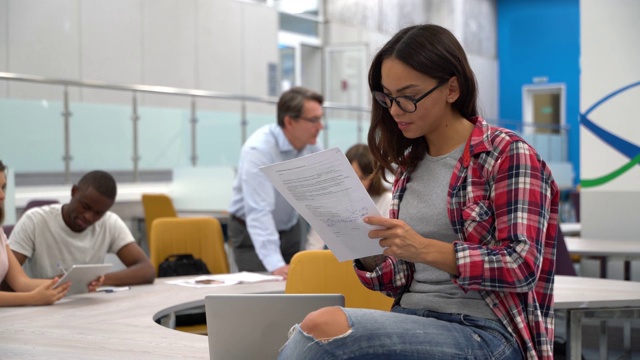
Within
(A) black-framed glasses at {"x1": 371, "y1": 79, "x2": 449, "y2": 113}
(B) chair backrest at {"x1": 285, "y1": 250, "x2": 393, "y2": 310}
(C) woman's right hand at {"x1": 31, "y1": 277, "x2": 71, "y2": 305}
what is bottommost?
(C) woman's right hand at {"x1": 31, "y1": 277, "x2": 71, "y2": 305}

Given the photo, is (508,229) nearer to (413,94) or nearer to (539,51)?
(413,94)

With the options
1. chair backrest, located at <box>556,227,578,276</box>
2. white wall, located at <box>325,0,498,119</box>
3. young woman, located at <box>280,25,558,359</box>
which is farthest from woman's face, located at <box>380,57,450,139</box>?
white wall, located at <box>325,0,498,119</box>

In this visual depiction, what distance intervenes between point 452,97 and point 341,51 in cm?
1364

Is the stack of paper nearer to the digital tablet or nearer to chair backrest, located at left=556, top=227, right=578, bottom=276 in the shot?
the digital tablet

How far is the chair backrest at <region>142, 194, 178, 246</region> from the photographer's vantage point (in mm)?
7582

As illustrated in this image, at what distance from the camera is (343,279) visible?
9.85 ft

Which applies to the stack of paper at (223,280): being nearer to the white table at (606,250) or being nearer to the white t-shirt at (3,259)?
the white t-shirt at (3,259)

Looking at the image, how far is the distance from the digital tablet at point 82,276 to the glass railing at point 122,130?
11.9 ft

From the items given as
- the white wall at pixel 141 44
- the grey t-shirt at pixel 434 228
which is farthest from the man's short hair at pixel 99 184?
the white wall at pixel 141 44

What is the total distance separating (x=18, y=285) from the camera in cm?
339

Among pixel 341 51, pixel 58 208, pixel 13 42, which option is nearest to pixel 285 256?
pixel 58 208

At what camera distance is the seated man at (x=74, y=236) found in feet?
12.0

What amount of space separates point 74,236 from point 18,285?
1.48 feet

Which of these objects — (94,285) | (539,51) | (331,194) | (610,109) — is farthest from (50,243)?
(539,51)
